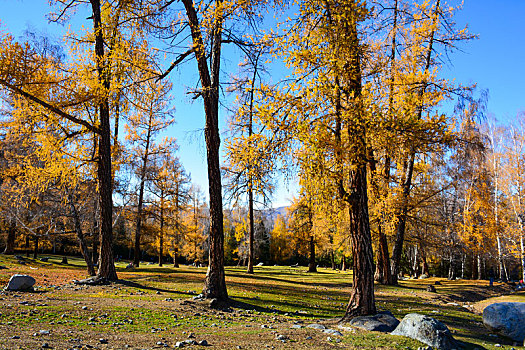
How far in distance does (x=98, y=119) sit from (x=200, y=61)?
17.9 feet

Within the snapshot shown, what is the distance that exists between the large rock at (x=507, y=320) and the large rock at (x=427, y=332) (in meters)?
4.07

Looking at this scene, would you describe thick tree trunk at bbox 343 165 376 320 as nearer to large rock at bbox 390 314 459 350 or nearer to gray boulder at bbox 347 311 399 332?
gray boulder at bbox 347 311 399 332

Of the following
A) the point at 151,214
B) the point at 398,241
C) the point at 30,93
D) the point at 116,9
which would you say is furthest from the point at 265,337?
the point at 151,214

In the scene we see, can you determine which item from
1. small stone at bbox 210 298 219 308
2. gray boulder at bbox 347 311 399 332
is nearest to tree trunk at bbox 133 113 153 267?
small stone at bbox 210 298 219 308

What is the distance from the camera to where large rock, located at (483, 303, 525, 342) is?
857cm

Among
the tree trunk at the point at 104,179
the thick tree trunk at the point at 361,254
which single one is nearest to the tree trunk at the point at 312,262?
the tree trunk at the point at 104,179

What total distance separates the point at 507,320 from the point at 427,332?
4717 millimetres

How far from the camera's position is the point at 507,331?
8.56m

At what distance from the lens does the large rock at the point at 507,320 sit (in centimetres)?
857

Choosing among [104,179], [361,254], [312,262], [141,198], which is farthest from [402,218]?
[141,198]

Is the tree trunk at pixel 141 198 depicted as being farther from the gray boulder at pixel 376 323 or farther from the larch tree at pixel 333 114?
the gray boulder at pixel 376 323

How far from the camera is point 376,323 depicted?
6660 millimetres

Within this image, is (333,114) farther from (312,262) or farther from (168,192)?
(312,262)

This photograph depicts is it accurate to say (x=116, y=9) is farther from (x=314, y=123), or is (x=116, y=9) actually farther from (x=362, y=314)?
(x=362, y=314)
